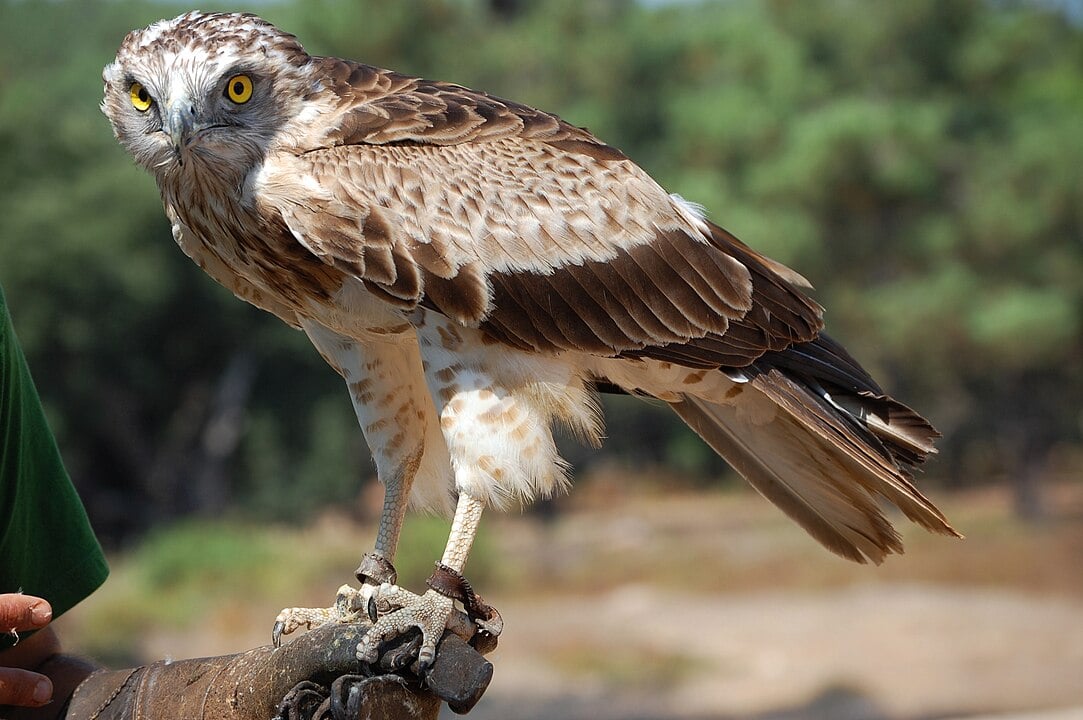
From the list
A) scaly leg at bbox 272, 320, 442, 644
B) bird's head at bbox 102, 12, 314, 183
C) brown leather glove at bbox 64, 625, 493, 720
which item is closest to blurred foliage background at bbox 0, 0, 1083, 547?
scaly leg at bbox 272, 320, 442, 644

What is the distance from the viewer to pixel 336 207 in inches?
100

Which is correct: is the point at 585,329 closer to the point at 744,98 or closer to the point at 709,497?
the point at 744,98

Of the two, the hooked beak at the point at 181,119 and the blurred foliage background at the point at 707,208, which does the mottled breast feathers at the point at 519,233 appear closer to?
the hooked beak at the point at 181,119

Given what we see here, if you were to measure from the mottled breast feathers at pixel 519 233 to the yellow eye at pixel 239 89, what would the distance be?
164mm

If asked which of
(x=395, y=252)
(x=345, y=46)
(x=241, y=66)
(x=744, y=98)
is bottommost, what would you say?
(x=744, y=98)

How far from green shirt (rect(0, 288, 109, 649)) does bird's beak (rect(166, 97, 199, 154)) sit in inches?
20.5

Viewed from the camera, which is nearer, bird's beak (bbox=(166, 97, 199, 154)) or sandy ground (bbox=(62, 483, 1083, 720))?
bird's beak (bbox=(166, 97, 199, 154))

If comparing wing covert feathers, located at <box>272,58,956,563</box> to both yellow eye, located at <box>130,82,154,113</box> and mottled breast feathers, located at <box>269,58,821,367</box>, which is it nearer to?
mottled breast feathers, located at <box>269,58,821,367</box>

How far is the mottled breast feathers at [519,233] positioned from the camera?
260 cm

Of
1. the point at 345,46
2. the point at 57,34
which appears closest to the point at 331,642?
the point at 345,46

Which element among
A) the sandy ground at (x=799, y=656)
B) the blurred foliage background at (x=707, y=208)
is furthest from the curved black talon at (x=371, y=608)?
the blurred foliage background at (x=707, y=208)

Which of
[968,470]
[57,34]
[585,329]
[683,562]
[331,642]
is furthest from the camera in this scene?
[57,34]

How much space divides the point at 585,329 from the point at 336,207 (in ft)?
2.25

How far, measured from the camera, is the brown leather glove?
2.30m
